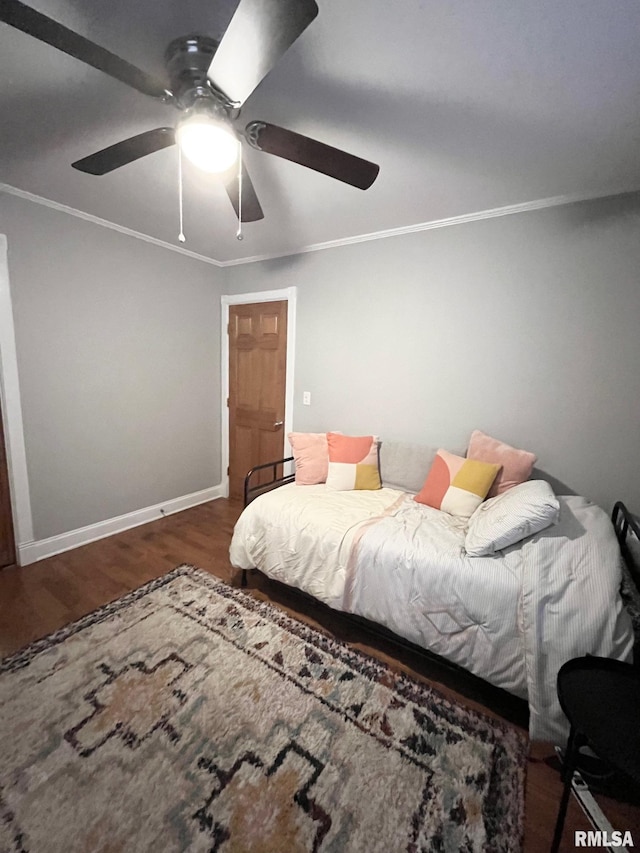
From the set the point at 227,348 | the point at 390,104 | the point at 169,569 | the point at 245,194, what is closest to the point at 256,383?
the point at 227,348

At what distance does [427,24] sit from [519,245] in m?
1.55

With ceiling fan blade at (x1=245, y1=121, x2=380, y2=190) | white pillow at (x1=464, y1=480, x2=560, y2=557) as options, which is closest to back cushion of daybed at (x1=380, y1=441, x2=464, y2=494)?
white pillow at (x1=464, y1=480, x2=560, y2=557)

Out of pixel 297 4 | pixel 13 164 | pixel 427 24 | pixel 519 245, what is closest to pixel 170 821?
pixel 297 4

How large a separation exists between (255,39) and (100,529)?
3209mm

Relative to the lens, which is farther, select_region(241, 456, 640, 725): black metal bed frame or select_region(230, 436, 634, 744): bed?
select_region(241, 456, 640, 725): black metal bed frame

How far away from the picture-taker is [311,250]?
3.06 meters

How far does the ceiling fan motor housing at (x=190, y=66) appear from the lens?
3.67ft

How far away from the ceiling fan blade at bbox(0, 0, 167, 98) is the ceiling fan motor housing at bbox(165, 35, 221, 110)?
0.09m

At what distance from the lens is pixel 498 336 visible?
7.75 feet

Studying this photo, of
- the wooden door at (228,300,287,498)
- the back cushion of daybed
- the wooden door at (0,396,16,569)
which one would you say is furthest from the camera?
the wooden door at (228,300,287,498)

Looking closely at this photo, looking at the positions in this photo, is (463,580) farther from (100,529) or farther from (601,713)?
(100,529)

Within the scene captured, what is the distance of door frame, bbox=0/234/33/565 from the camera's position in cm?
224

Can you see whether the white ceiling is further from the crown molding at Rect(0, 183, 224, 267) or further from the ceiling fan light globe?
the ceiling fan light globe

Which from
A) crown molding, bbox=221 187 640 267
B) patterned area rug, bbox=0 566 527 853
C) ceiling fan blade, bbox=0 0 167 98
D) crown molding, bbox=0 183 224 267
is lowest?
patterned area rug, bbox=0 566 527 853
